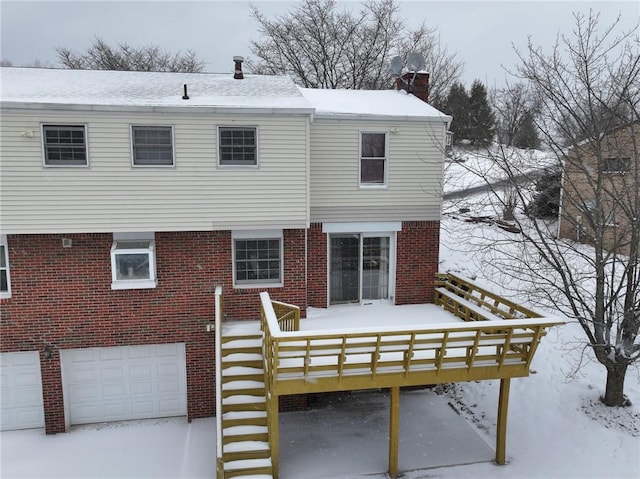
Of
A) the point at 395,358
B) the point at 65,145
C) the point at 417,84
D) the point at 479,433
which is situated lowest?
the point at 479,433

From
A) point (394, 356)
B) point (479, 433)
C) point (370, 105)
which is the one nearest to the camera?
point (394, 356)

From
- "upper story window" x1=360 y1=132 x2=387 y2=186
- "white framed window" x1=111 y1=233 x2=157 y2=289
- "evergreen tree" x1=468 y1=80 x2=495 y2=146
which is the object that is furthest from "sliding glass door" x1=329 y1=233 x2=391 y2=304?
"evergreen tree" x1=468 y1=80 x2=495 y2=146

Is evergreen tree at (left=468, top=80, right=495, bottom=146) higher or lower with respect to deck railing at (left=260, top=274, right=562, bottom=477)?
higher

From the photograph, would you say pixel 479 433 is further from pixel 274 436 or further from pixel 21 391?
pixel 21 391

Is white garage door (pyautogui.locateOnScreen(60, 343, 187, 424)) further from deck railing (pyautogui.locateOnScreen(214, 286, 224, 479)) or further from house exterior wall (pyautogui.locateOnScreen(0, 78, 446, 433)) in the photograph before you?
deck railing (pyautogui.locateOnScreen(214, 286, 224, 479))

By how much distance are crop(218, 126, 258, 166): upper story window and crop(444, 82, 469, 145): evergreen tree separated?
79.7ft

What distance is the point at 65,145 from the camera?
9.12 m

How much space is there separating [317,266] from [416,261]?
256 centimetres

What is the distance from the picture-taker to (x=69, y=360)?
10.4m

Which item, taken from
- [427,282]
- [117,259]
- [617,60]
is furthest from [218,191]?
[617,60]

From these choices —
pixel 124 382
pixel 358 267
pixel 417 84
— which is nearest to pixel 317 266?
pixel 358 267

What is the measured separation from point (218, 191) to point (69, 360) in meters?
5.13

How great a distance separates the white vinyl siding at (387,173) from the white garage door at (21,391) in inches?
280

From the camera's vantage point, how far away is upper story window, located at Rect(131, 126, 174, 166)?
30.8 ft
